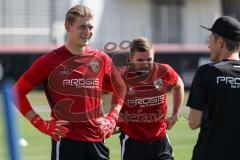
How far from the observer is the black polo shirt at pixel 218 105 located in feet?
17.1

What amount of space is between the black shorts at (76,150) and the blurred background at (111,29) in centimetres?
2464

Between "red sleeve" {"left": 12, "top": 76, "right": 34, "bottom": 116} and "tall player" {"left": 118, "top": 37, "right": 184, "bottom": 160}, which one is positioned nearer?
"red sleeve" {"left": 12, "top": 76, "right": 34, "bottom": 116}

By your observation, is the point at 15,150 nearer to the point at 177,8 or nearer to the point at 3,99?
the point at 3,99

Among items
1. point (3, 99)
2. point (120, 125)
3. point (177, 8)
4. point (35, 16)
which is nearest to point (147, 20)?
point (177, 8)

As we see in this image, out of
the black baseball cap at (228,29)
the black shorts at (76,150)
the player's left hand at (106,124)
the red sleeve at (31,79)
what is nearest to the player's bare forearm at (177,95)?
the player's left hand at (106,124)

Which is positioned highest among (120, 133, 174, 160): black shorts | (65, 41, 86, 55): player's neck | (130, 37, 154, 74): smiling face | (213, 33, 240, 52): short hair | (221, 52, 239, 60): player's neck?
(213, 33, 240, 52): short hair

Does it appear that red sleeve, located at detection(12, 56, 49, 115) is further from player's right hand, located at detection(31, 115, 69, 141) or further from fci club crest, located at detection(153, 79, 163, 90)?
fci club crest, located at detection(153, 79, 163, 90)

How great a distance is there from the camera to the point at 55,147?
6.23m

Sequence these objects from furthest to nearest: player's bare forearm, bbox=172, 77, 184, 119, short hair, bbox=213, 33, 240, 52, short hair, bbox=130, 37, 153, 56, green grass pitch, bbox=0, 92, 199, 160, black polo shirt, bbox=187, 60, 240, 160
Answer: green grass pitch, bbox=0, 92, 199, 160
player's bare forearm, bbox=172, 77, 184, 119
short hair, bbox=130, 37, 153, 56
short hair, bbox=213, 33, 240, 52
black polo shirt, bbox=187, 60, 240, 160

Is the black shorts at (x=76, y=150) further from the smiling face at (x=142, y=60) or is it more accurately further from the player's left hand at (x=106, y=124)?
the smiling face at (x=142, y=60)

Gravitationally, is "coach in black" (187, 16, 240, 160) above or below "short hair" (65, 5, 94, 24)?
below

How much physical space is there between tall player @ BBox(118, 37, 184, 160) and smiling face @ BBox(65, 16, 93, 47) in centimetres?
87

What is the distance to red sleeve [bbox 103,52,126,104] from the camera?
645 centimetres

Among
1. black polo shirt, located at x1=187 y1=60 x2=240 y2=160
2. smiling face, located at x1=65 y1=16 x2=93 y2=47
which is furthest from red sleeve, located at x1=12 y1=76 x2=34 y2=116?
black polo shirt, located at x1=187 y1=60 x2=240 y2=160
